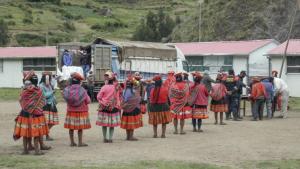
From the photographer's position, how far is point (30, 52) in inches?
1678

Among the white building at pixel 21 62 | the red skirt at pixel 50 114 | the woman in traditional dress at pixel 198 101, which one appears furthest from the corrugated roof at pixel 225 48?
the red skirt at pixel 50 114

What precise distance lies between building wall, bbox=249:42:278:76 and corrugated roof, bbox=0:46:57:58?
560 inches

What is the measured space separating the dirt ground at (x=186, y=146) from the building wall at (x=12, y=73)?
25.6 m

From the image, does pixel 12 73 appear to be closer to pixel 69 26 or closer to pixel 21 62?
pixel 21 62

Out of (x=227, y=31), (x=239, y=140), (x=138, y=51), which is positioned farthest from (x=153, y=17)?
(x=239, y=140)

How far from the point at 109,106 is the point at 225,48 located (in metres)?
23.2

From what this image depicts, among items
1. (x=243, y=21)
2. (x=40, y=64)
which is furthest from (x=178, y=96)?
(x=243, y=21)

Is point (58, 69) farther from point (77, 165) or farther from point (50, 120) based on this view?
point (77, 165)

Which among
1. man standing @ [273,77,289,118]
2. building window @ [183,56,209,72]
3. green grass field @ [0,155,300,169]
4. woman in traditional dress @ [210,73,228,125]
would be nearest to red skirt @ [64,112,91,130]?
green grass field @ [0,155,300,169]

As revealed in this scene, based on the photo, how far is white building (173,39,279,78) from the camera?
3406 cm

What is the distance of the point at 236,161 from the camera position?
1101cm

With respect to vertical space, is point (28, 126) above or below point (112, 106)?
below

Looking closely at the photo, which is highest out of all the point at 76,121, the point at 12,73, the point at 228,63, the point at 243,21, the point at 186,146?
the point at 243,21

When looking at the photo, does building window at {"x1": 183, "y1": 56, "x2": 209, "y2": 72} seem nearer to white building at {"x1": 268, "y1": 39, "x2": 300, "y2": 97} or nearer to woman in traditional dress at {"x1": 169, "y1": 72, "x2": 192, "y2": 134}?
white building at {"x1": 268, "y1": 39, "x2": 300, "y2": 97}
